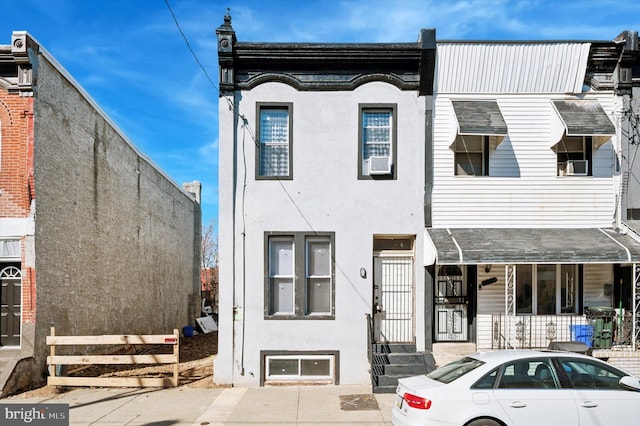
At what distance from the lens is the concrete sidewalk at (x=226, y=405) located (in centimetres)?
835

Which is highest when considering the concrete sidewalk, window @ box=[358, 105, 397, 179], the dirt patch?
window @ box=[358, 105, 397, 179]

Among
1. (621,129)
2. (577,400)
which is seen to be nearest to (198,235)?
(621,129)

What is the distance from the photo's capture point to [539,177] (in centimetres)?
1102

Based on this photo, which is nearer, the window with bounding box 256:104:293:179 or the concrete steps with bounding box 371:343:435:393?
the concrete steps with bounding box 371:343:435:393

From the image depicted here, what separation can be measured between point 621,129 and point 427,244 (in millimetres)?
5220

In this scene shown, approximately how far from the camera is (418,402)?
20.9ft

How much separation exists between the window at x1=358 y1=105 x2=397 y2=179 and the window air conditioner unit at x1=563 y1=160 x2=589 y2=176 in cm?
397

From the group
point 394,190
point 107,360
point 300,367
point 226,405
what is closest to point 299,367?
point 300,367

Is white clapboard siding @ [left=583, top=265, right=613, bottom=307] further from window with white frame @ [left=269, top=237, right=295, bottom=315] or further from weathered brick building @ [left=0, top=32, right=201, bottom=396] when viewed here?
weathered brick building @ [left=0, top=32, right=201, bottom=396]

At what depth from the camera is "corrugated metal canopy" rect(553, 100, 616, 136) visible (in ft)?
34.2

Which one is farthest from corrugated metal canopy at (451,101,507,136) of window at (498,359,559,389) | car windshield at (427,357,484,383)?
window at (498,359,559,389)

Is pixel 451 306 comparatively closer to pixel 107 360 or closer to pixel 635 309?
pixel 635 309

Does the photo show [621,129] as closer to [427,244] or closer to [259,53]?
[427,244]

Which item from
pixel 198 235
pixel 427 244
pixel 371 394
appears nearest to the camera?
pixel 371 394
